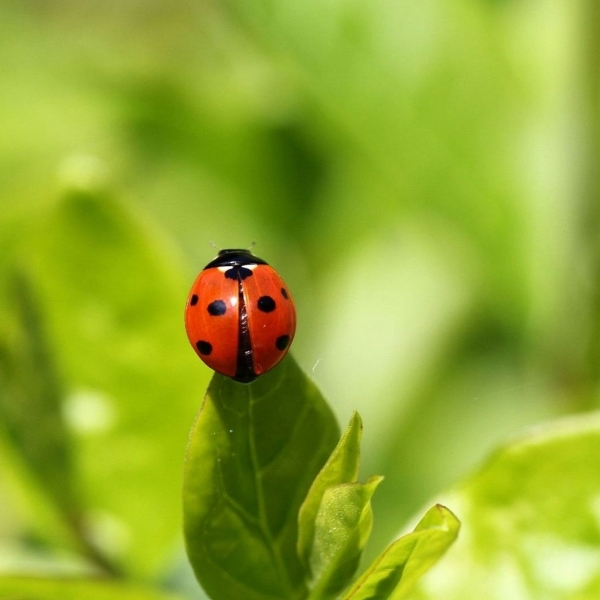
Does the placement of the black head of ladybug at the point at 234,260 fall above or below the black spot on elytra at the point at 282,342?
above

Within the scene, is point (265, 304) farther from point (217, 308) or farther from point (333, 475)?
point (333, 475)

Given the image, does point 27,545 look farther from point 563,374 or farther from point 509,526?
point 563,374

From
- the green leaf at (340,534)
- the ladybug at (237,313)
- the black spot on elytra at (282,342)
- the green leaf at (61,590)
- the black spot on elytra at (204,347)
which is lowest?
the green leaf at (340,534)

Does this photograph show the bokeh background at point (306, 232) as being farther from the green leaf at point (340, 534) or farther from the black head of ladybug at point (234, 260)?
the green leaf at point (340, 534)

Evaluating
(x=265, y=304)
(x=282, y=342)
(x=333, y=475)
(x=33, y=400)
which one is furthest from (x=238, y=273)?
(x=333, y=475)

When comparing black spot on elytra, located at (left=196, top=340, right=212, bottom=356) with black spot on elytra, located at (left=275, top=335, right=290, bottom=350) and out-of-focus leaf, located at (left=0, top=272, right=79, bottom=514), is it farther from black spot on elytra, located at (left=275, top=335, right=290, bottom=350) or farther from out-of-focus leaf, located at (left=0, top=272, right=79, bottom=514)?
out-of-focus leaf, located at (left=0, top=272, right=79, bottom=514)

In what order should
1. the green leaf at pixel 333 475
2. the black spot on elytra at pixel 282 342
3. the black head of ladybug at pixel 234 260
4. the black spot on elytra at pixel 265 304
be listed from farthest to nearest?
the black head of ladybug at pixel 234 260, the black spot on elytra at pixel 265 304, the black spot on elytra at pixel 282 342, the green leaf at pixel 333 475

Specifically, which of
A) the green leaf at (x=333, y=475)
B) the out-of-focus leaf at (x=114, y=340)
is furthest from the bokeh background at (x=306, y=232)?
the green leaf at (x=333, y=475)
